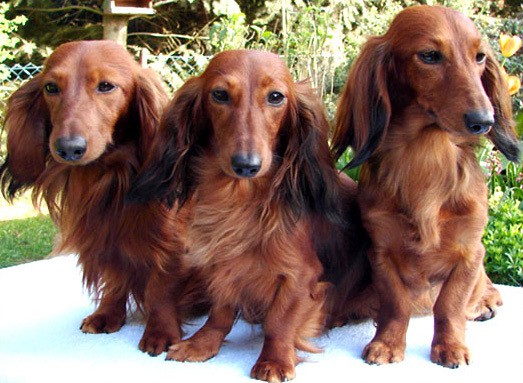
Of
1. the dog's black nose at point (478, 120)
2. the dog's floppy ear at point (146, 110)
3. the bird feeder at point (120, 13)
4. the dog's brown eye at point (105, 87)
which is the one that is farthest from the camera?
the bird feeder at point (120, 13)

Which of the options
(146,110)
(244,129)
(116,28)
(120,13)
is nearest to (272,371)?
(244,129)

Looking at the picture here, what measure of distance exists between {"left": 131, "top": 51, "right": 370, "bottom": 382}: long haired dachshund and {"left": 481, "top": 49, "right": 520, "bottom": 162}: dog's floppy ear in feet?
1.77

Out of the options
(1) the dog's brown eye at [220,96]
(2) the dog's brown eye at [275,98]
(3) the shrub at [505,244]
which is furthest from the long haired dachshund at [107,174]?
(3) the shrub at [505,244]

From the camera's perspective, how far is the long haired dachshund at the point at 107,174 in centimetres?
219

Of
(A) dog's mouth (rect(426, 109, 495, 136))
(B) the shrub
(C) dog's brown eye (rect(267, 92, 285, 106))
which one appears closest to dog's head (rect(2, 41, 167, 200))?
(C) dog's brown eye (rect(267, 92, 285, 106))

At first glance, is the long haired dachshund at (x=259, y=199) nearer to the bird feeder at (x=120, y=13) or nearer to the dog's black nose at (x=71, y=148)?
the dog's black nose at (x=71, y=148)

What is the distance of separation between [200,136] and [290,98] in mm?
318

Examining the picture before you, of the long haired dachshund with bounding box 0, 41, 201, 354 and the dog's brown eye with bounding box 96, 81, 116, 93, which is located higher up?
the dog's brown eye with bounding box 96, 81, 116, 93

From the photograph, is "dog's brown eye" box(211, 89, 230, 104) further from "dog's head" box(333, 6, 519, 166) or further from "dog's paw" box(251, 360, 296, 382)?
"dog's paw" box(251, 360, 296, 382)

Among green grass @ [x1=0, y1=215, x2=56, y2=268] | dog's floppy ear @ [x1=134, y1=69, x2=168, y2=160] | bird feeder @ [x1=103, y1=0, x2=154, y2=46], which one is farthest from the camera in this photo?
bird feeder @ [x1=103, y1=0, x2=154, y2=46]

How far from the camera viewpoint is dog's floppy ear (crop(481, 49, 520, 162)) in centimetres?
224

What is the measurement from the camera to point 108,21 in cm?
724

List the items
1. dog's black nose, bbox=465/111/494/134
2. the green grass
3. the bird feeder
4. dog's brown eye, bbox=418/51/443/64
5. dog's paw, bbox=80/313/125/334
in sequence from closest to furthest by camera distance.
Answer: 1. dog's black nose, bbox=465/111/494/134
2. dog's brown eye, bbox=418/51/443/64
3. dog's paw, bbox=80/313/125/334
4. the green grass
5. the bird feeder

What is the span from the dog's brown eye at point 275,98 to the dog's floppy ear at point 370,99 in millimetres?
259
